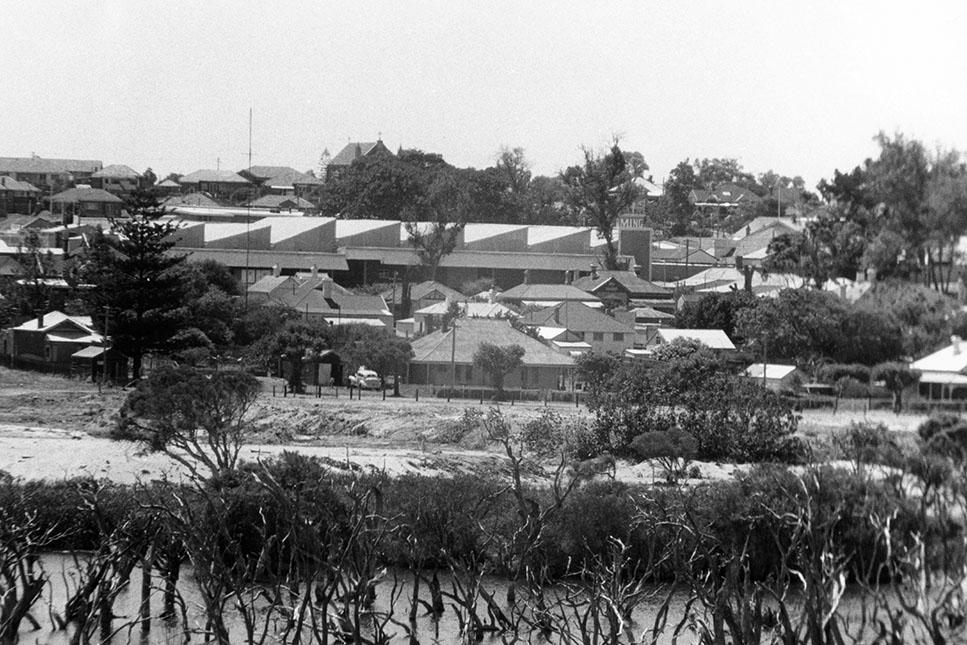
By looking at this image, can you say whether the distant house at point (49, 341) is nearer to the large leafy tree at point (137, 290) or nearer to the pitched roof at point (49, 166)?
the large leafy tree at point (137, 290)

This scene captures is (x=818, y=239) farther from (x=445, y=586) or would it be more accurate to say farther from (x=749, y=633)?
(x=749, y=633)

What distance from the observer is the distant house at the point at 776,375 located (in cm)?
3369

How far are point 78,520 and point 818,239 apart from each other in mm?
29498

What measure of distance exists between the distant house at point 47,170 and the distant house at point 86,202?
8.98 metres

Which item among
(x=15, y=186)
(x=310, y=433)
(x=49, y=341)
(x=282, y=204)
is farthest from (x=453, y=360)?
(x=15, y=186)

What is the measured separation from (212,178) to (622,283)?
37.3 metres

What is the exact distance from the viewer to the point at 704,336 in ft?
127

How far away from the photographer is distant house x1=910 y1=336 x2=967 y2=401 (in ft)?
92.5

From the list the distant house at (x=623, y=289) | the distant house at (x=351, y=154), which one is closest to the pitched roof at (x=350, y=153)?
the distant house at (x=351, y=154)

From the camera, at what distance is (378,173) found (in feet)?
215

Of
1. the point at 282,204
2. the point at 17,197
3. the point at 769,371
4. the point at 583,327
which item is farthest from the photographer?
the point at 17,197

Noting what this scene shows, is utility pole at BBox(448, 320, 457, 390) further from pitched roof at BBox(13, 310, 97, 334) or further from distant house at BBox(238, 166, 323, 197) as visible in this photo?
distant house at BBox(238, 166, 323, 197)

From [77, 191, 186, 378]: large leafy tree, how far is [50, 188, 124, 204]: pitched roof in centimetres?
2980

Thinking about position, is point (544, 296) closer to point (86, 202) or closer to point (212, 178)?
point (86, 202)
